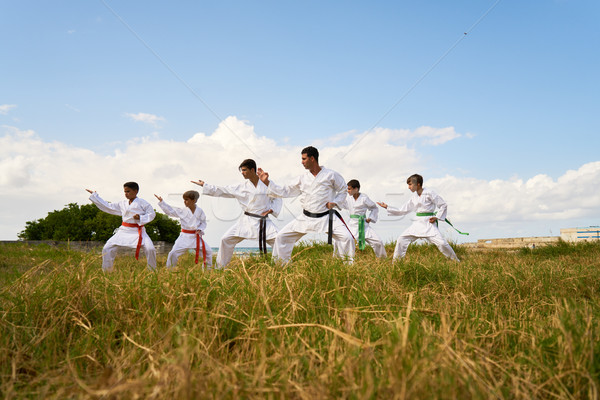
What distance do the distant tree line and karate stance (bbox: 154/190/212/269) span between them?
14.3 metres

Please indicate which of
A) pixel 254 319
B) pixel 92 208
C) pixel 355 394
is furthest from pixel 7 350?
pixel 92 208

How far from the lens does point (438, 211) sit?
365 inches

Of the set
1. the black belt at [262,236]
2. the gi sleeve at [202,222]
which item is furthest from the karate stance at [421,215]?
the gi sleeve at [202,222]

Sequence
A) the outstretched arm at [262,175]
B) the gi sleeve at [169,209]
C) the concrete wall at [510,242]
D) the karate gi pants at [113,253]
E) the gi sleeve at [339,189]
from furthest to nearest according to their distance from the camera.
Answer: the concrete wall at [510,242], the gi sleeve at [169,209], the karate gi pants at [113,253], the outstretched arm at [262,175], the gi sleeve at [339,189]

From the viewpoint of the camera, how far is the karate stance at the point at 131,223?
830cm

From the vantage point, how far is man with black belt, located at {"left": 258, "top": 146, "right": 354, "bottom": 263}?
6.83m

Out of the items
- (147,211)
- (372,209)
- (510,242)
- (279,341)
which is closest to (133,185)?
(147,211)

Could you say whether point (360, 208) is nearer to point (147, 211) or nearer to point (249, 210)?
point (249, 210)

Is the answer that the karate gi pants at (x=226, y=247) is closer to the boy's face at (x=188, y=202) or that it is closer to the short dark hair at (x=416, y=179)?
the boy's face at (x=188, y=202)

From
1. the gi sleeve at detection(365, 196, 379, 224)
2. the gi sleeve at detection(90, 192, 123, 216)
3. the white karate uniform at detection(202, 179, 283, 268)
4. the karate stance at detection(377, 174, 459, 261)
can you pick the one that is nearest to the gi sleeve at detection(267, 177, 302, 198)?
the white karate uniform at detection(202, 179, 283, 268)

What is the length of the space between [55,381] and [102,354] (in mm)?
510

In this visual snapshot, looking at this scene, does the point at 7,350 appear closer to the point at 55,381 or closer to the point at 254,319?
the point at 55,381

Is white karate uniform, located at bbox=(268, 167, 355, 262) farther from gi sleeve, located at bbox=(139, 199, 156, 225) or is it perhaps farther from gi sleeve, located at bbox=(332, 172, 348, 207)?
gi sleeve, located at bbox=(139, 199, 156, 225)

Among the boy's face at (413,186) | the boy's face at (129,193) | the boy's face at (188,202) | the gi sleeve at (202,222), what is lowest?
the gi sleeve at (202,222)
